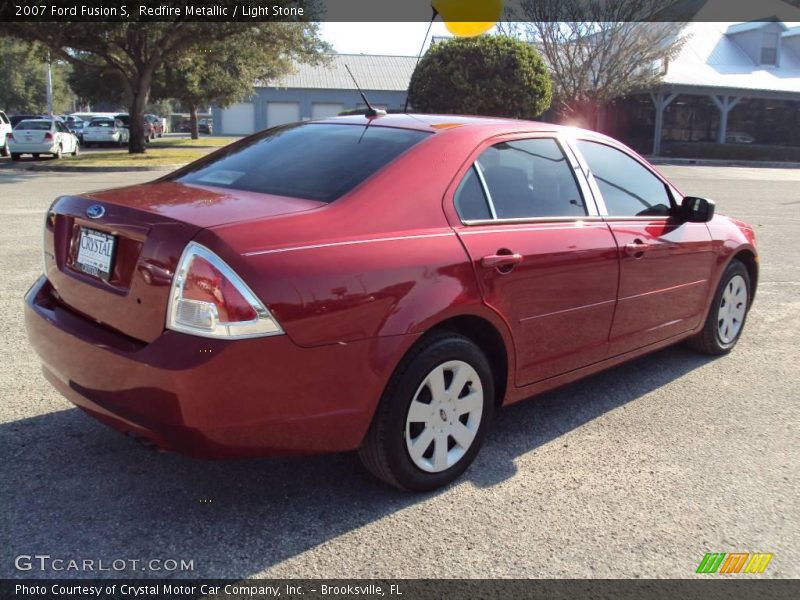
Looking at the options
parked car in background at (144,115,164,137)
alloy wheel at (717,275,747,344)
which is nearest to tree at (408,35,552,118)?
alloy wheel at (717,275,747,344)

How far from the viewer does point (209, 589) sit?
254cm

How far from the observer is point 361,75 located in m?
57.4

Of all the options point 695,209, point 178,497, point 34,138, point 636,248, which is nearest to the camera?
point 178,497

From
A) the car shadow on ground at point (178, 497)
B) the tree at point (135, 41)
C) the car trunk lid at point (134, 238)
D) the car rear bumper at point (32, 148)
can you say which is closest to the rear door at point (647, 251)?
the car shadow on ground at point (178, 497)

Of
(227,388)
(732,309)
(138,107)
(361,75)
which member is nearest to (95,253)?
(227,388)

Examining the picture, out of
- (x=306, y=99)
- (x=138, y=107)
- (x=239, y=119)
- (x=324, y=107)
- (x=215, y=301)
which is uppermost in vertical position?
(x=306, y=99)

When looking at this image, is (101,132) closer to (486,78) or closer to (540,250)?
(486,78)

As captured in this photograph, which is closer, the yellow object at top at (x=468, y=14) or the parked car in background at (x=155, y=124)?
the yellow object at top at (x=468, y=14)

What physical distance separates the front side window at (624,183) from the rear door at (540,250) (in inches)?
8.1

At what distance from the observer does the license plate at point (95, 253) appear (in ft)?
9.57

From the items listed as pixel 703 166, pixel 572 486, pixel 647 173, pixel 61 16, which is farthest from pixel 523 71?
pixel 572 486

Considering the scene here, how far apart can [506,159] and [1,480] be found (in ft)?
9.13

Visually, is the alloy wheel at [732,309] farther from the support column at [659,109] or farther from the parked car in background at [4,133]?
the support column at [659,109]

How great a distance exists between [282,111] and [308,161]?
5468cm
